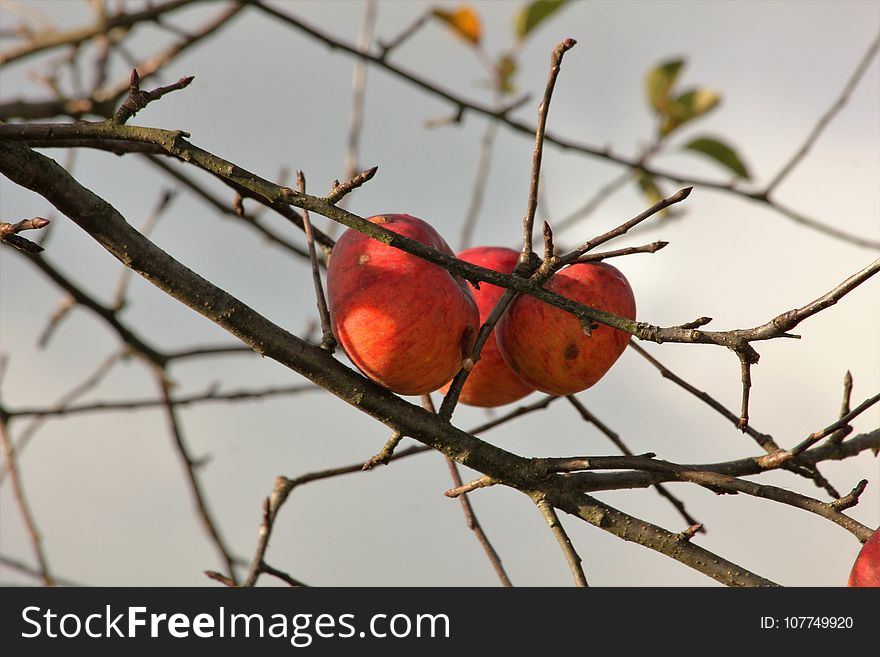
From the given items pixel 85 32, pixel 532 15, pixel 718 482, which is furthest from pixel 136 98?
pixel 532 15

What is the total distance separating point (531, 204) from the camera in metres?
1.44

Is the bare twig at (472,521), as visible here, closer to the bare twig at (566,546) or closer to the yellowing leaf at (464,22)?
the bare twig at (566,546)

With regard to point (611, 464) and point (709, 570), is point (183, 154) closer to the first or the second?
point (611, 464)

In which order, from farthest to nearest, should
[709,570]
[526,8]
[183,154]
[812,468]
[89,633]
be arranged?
1. [526,8]
2. [89,633]
3. [812,468]
4. [709,570]
5. [183,154]

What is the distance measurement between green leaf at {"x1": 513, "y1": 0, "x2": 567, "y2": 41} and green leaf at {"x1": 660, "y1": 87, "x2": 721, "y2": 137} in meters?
0.60

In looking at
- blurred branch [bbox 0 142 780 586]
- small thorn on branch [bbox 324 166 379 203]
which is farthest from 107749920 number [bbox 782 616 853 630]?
small thorn on branch [bbox 324 166 379 203]

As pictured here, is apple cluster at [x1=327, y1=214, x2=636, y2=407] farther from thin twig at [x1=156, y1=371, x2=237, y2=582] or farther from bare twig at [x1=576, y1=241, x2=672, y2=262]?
thin twig at [x1=156, y1=371, x2=237, y2=582]

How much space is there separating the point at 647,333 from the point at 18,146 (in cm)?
97

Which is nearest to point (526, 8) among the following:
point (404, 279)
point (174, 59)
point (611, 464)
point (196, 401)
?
point (174, 59)

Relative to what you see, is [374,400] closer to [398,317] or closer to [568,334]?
[398,317]

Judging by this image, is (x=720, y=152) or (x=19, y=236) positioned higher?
(x=720, y=152)

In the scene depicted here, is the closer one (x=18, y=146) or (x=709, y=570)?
(x=18, y=146)

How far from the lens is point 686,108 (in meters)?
3.50

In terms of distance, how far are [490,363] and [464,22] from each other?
2151mm
